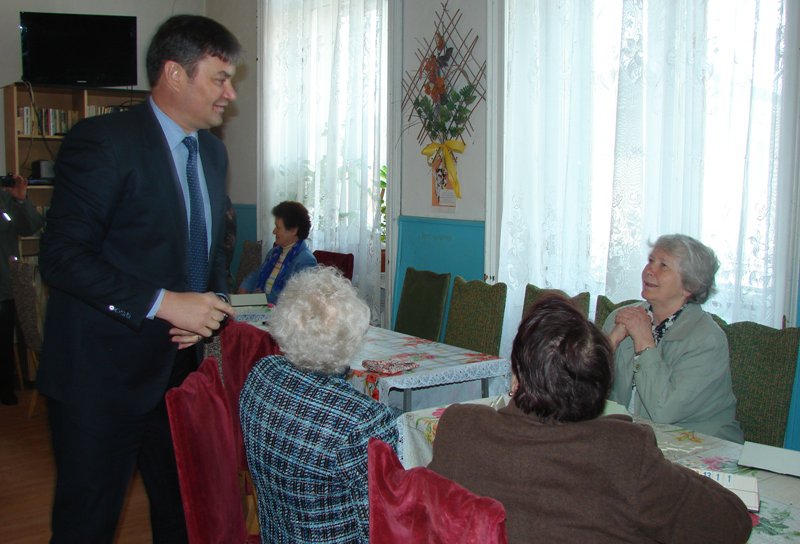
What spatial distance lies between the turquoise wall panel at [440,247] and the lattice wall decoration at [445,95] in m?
0.18

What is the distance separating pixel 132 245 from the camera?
1793mm

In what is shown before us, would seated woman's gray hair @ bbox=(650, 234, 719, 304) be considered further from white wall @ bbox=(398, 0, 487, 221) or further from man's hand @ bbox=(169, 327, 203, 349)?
white wall @ bbox=(398, 0, 487, 221)

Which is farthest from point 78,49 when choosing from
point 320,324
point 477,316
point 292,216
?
point 320,324

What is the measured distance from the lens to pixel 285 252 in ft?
16.7

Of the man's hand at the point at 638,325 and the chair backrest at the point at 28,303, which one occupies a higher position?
the man's hand at the point at 638,325

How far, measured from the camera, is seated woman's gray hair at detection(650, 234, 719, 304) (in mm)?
2602

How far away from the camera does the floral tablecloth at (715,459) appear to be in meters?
1.49

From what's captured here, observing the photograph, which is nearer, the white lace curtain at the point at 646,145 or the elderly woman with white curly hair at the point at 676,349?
the elderly woman with white curly hair at the point at 676,349

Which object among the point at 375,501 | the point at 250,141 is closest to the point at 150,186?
the point at 375,501

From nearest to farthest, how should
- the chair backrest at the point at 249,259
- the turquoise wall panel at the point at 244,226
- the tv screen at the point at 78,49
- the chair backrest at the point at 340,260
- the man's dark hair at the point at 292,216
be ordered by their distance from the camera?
the man's dark hair at the point at 292,216
the chair backrest at the point at 340,260
the tv screen at the point at 78,49
the chair backrest at the point at 249,259
the turquoise wall panel at the point at 244,226

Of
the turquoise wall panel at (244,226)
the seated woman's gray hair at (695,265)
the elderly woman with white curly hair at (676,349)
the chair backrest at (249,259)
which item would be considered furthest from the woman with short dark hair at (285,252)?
the seated woman's gray hair at (695,265)

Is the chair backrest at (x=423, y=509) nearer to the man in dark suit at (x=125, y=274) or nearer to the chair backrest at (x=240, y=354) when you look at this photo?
the man in dark suit at (x=125, y=274)

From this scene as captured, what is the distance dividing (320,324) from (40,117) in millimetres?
5635

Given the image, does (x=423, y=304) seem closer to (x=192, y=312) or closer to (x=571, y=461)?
(x=192, y=312)
